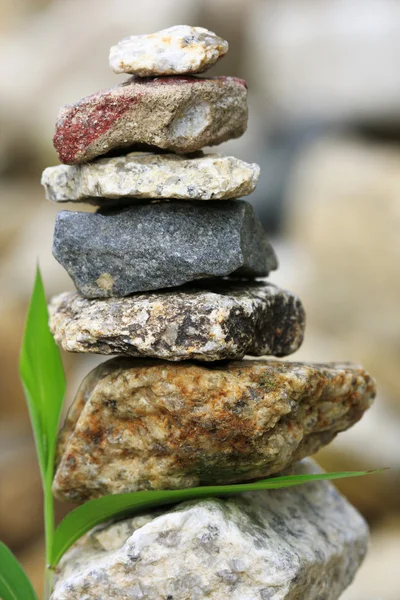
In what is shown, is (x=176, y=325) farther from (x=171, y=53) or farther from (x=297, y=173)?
(x=297, y=173)

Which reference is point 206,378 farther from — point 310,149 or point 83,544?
point 310,149

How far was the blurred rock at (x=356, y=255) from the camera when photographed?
6215 millimetres

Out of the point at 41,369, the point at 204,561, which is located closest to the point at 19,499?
the point at 41,369

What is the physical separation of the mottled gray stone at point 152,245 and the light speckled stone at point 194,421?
0.76 feet

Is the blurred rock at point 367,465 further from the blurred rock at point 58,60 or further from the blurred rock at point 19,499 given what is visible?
the blurred rock at point 58,60

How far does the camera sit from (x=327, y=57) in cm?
809

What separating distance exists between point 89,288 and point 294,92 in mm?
6848

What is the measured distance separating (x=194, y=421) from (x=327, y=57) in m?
7.00

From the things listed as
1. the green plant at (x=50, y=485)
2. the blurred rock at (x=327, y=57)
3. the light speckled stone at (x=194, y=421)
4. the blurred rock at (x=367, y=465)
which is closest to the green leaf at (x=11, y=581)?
the green plant at (x=50, y=485)

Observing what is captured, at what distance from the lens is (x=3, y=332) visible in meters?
6.79

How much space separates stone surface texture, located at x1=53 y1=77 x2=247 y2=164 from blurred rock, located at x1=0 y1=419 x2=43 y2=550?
4.56 meters

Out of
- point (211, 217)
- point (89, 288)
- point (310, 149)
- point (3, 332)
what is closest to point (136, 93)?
point (211, 217)

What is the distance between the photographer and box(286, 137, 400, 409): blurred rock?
6215 mm

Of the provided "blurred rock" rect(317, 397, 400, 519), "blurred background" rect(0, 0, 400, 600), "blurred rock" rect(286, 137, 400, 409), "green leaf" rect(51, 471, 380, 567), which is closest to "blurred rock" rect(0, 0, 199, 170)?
"blurred background" rect(0, 0, 400, 600)
